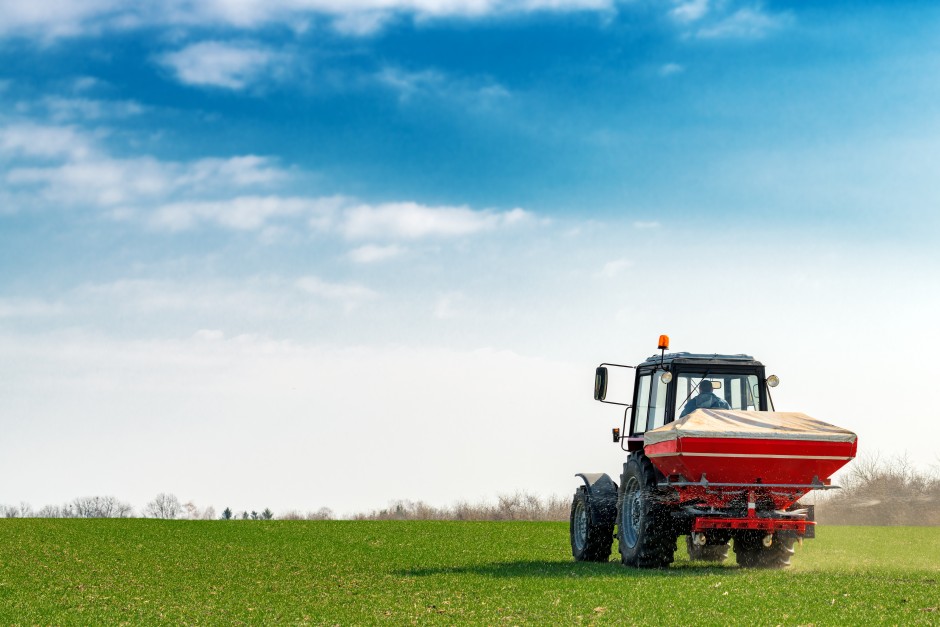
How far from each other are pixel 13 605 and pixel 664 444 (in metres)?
8.68

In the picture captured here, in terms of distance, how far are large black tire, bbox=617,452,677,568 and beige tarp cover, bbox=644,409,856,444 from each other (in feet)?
2.39

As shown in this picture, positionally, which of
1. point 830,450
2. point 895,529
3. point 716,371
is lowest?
point 895,529

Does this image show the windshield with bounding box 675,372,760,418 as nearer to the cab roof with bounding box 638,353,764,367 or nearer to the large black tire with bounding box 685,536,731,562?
the cab roof with bounding box 638,353,764,367

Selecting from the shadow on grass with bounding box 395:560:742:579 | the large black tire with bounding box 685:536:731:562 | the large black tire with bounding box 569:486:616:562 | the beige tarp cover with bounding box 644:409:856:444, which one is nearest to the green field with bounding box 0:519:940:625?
the shadow on grass with bounding box 395:560:742:579

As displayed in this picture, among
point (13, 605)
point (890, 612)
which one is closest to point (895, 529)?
point (890, 612)

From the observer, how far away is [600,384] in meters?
16.0

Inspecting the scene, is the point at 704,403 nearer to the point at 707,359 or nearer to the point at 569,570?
the point at 707,359

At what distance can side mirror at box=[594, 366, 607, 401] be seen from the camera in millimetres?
15922

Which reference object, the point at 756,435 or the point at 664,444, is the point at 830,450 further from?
the point at 664,444

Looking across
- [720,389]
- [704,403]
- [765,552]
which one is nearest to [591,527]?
[765,552]

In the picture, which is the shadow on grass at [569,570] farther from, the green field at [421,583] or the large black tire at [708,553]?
the large black tire at [708,553]

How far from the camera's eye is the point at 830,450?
46.4 ft

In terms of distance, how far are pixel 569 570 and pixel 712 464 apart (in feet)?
9.60

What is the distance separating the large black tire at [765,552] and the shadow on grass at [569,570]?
0.39 m
